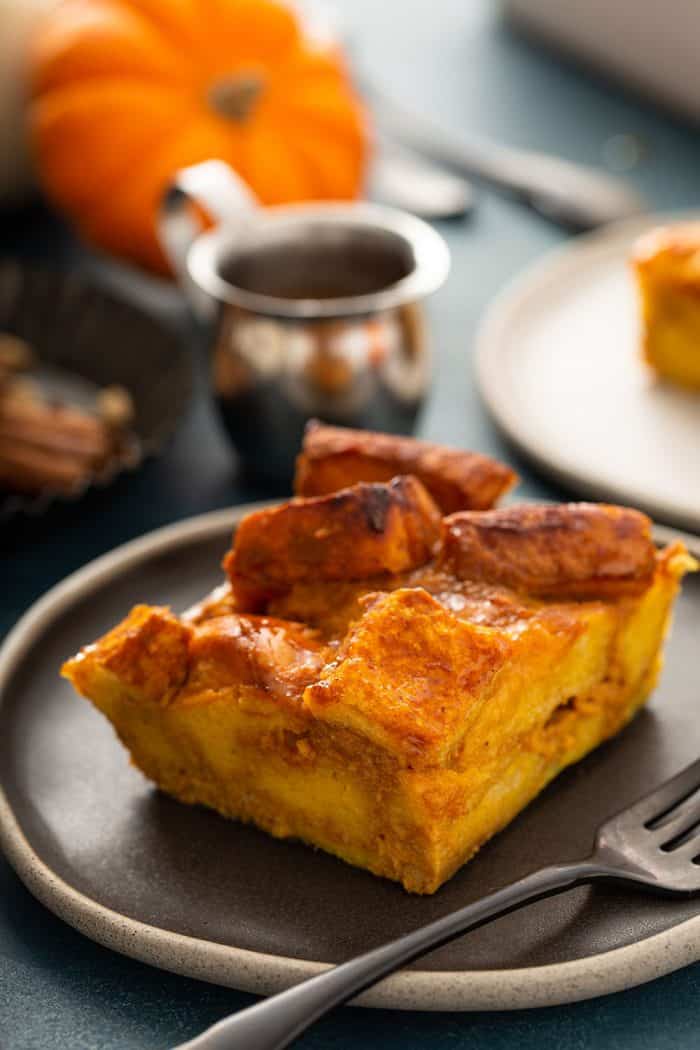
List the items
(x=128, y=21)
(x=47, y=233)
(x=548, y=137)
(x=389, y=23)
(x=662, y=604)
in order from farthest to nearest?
1. (x=389, y=23)
2. (x=548, y=137)
3. (x=47, y=233)
4. (x=128, y=21)
5. (x=662, y=604)

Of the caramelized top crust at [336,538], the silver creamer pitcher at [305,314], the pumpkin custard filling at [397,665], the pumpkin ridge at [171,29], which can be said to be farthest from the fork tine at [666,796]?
the pumpkin ridge at [171,29]

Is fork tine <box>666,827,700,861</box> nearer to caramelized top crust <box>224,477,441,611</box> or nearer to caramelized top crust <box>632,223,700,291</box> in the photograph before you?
caramelized top crust <box>224,477,441,611</box>

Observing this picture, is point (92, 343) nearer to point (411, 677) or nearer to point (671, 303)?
point (671, 303)

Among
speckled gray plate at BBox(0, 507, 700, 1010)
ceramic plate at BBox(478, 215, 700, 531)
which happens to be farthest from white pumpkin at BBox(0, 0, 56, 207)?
speckled gray plate at BBox(0, 507, 700, 1010)

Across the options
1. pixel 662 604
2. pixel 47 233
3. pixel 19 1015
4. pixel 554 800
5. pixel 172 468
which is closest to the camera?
pixel 19 1015

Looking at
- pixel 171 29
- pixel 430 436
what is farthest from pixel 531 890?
pixel 171 29

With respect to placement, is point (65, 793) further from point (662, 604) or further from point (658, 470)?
point (658, 470)

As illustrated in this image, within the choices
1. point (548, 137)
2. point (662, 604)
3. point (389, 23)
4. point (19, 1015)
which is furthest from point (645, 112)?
point (19, 1015)

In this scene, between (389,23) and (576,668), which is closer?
(576,668)
